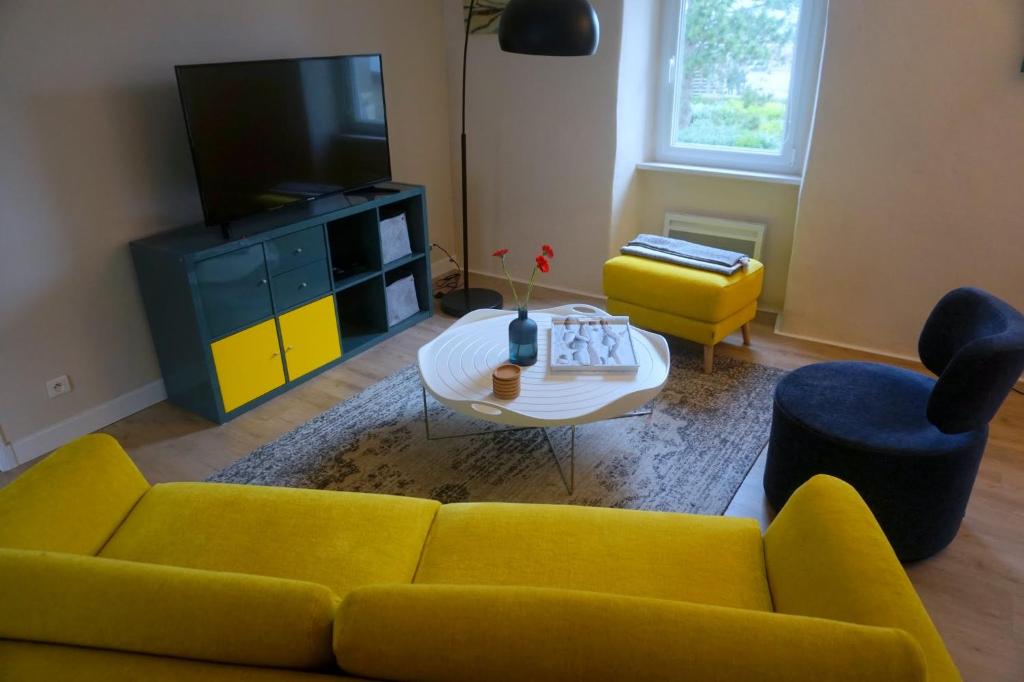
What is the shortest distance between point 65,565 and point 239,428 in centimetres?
183

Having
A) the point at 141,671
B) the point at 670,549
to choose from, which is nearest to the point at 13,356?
the point at 141,671

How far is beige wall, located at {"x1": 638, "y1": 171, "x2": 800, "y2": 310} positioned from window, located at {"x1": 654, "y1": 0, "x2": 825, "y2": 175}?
0.12 m

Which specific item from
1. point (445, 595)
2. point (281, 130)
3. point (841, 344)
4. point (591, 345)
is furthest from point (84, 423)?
point (841, 344)

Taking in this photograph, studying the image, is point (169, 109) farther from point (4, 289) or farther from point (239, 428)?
point (239, 428)

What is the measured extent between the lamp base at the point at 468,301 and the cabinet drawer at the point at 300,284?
0.92 metres

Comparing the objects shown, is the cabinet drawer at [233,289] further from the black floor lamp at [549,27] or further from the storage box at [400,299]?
the black floor lamp at [549,27]

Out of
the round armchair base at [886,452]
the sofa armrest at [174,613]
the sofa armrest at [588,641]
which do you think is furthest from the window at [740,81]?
the sofa armrest at [174,613]

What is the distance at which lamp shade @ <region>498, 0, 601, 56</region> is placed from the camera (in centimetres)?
223

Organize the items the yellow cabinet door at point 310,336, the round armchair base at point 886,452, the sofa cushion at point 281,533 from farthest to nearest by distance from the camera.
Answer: the yellow cabinet door at point 310,336 < the round armchair base at point 886,452 < the sofa cushion at point 281,533

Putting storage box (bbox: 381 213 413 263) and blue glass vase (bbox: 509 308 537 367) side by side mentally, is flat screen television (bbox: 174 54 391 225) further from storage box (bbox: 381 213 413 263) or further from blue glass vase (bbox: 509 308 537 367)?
blue glass vase (bbox: 509 308 537 367)

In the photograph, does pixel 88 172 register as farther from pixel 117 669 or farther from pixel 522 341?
pixel 117 669

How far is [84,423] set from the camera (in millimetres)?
2924

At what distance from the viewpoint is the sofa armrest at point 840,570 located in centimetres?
119

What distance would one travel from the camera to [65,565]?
1.17m
